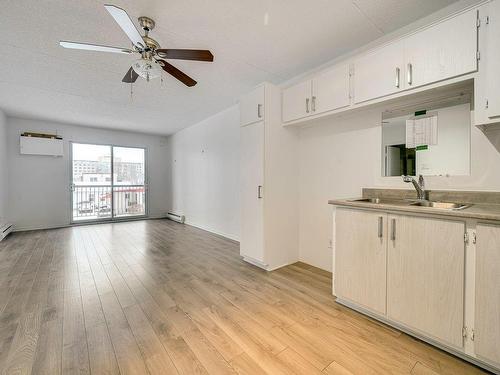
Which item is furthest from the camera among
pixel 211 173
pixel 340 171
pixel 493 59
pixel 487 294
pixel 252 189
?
pixel 211 173

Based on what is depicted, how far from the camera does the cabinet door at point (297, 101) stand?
2539 mm

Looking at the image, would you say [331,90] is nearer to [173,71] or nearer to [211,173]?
[173,71]

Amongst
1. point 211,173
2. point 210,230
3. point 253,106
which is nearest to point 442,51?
point 253,106

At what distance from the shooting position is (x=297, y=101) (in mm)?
2656

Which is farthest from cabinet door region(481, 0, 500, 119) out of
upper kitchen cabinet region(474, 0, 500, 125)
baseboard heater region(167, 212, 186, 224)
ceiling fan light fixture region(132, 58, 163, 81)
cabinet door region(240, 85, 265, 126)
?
baseboard heater region(167, 212, 186, 224)

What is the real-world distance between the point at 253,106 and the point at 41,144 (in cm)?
556

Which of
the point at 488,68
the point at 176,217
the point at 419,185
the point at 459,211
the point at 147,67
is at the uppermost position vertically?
the point at 147,67

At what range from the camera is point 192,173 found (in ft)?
18.7

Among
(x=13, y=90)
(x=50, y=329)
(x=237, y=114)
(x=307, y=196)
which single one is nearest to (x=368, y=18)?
(x=307, y=196)

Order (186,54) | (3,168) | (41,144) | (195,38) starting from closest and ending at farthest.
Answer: (186,54) → (195,38) → (3,168) → (41,144)

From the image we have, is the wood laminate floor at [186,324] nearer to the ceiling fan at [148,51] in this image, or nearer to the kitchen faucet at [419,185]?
the kitchen faucet at [419,185]

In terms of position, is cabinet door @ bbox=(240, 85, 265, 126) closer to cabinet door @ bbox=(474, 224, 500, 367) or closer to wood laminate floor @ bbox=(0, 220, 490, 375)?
wood laminate floor @ bbox=(0, 220, 490, 375)

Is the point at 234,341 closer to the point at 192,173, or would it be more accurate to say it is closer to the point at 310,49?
the point at 310,49

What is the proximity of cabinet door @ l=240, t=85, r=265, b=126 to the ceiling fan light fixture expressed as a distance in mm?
1222
